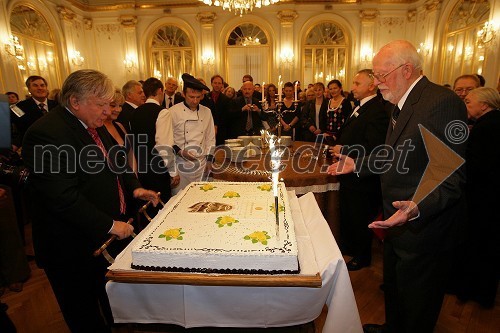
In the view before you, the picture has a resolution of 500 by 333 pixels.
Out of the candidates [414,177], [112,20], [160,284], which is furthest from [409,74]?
[112,20]

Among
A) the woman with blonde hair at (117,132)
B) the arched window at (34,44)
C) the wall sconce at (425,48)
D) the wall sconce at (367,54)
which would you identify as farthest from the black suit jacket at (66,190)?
the wall sconce at (425,48)

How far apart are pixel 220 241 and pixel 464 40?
10230 mm

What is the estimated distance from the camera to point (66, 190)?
135cm

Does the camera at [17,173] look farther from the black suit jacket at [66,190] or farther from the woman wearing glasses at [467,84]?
the woman wearing glasses at [467,84]

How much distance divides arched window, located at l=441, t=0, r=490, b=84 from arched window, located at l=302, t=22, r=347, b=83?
3.26 metres

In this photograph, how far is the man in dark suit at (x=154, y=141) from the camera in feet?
9.53

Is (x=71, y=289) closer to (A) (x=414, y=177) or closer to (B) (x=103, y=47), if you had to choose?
(A) (x=414, y=177)

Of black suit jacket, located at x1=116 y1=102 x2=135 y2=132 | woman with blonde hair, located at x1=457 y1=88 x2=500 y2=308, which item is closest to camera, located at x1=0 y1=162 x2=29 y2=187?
black suit jacket, located at x1=116 y1=102 x2=135 y2=132

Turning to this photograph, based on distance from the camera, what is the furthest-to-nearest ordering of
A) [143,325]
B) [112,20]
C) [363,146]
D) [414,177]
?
[112,20] → [363,146] → [414,177] → [143,325]

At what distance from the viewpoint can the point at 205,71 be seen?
1084 cm

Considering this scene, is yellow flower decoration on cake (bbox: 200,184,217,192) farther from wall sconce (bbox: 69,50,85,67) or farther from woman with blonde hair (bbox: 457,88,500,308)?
wall sconce (bbox: 69,50,85,67)

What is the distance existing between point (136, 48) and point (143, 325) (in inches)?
446

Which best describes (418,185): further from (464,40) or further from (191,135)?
(464,40)

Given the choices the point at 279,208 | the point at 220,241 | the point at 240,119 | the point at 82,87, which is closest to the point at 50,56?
the point at 240,119
